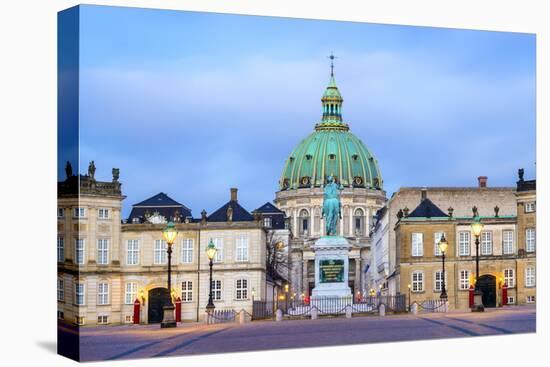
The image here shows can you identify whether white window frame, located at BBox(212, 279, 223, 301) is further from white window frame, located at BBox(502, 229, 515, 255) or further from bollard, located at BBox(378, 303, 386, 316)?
white window frame, located at BBox(502, 229, 515, 255)

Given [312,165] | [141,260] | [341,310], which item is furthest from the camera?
[312,165]

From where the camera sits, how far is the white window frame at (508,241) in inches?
1454

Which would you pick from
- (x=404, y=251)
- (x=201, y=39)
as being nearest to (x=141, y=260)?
(x=201, y=39)

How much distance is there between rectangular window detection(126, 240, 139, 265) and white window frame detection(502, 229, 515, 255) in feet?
34.7

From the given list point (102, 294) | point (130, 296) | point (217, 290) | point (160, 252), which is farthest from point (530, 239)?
point (102, 294)

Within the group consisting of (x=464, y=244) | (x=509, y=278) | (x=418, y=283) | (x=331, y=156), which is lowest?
(x=418, y=283)

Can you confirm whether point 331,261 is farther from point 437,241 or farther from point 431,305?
point 431,305

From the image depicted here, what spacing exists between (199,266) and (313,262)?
6.31m

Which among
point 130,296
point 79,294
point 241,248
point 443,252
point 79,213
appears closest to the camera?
point 79,213

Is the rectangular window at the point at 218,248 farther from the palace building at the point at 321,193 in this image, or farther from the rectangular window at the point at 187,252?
the palace building at the point at 321,193

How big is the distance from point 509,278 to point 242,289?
8035mm

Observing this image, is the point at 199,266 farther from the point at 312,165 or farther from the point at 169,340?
the point at 312,165

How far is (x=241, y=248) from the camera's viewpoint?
35.1m

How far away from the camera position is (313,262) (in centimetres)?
3934
